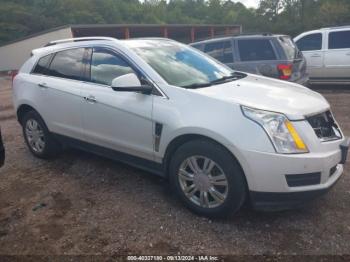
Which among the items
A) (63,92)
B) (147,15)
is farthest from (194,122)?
(147,15)

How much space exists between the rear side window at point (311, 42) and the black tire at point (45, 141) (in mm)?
8081

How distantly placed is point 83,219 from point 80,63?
199cm

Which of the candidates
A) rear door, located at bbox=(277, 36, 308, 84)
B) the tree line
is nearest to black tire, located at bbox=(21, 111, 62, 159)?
rear door, located at bbox=(277, 36, 308, 84)

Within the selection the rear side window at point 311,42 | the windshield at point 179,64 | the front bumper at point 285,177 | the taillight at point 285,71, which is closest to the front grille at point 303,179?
the front bumper at point 285,177

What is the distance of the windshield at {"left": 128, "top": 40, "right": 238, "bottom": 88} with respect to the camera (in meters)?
3.79

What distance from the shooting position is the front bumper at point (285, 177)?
2.99 m

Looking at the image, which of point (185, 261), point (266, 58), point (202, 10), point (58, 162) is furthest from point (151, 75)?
point (202, 10)

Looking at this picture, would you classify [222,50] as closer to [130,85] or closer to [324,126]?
[130,85]

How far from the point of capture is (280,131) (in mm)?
3045

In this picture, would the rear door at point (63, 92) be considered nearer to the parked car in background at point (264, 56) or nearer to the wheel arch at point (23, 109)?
the wheel arch at point (23, 109)

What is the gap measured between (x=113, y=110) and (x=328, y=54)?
808 cm

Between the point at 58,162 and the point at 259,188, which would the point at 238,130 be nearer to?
the point at 259,188

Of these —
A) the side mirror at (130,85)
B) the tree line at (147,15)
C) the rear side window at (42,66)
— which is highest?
the tree line at (147,15)

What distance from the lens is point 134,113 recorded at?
12.3 ft
